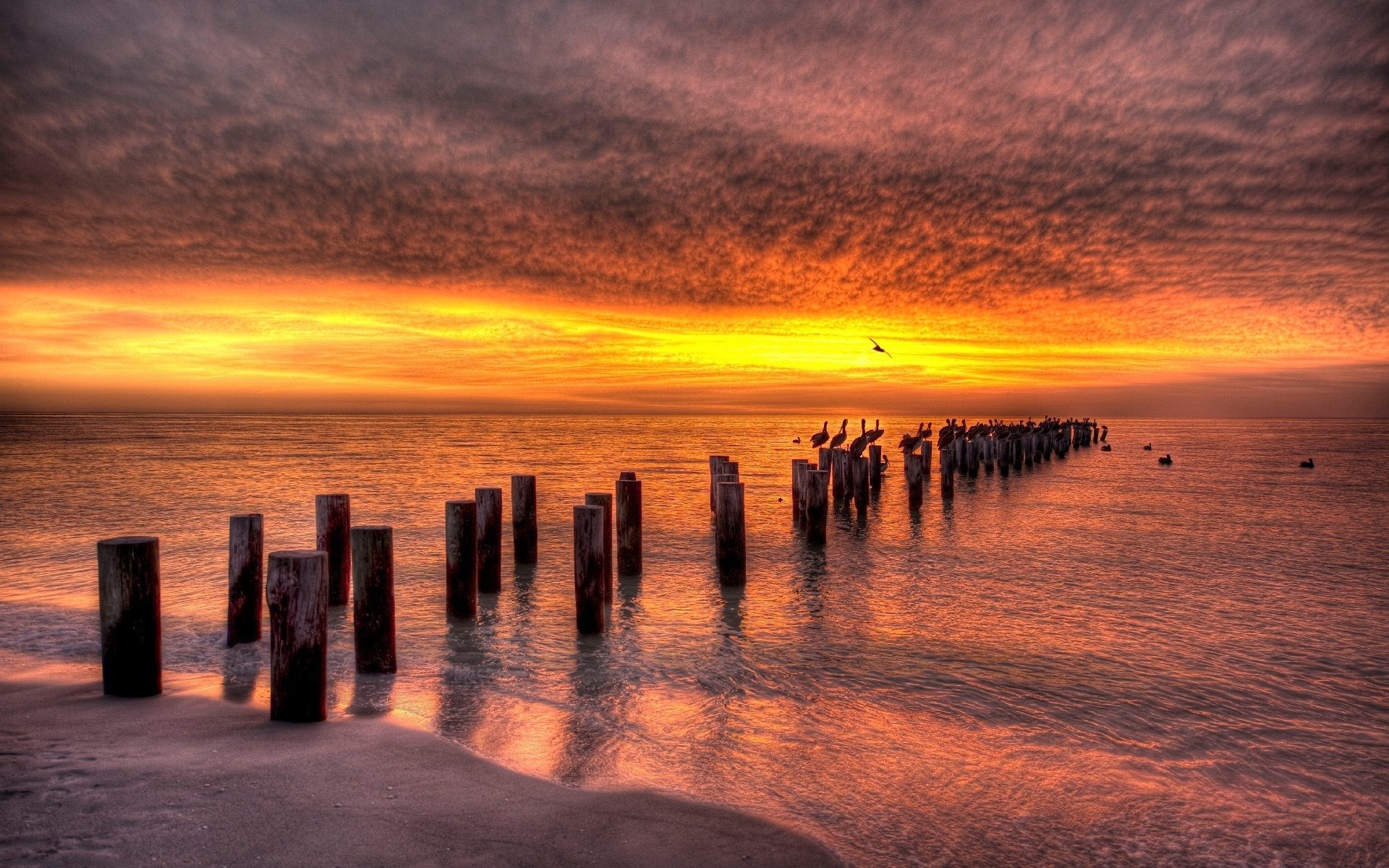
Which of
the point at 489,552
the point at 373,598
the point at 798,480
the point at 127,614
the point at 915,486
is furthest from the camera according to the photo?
the point at 915,486

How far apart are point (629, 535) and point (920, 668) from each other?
5.23 meters

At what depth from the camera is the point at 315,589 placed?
18.0 ft

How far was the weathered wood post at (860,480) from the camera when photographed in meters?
19.9

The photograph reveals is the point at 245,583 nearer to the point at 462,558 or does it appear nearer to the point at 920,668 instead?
the point at 462,558

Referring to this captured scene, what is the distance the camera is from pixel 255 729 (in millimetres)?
5242

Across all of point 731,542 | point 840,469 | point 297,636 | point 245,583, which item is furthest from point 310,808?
point 840,469

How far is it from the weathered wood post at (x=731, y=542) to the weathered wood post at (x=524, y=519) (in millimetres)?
3172

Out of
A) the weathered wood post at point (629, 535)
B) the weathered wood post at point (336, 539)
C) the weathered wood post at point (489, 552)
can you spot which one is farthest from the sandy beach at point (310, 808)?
the weathered wood post at point (629, 535)

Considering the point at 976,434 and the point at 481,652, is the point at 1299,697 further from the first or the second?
the point at 976,434

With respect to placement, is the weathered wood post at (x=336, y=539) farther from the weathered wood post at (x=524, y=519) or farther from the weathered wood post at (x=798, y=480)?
the weathered wood post at (x=798, y=480)

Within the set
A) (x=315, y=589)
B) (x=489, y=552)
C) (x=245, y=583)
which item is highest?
(x=315, y=589)

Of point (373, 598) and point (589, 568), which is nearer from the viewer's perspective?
point (373, 598)

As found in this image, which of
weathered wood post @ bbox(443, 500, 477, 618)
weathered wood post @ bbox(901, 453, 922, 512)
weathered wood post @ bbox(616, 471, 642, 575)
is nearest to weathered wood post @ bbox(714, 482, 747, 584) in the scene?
weathered wood post @ bbox(616, 471, 642, 575)

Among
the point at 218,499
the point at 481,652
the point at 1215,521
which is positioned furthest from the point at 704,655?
the point at 218,499
